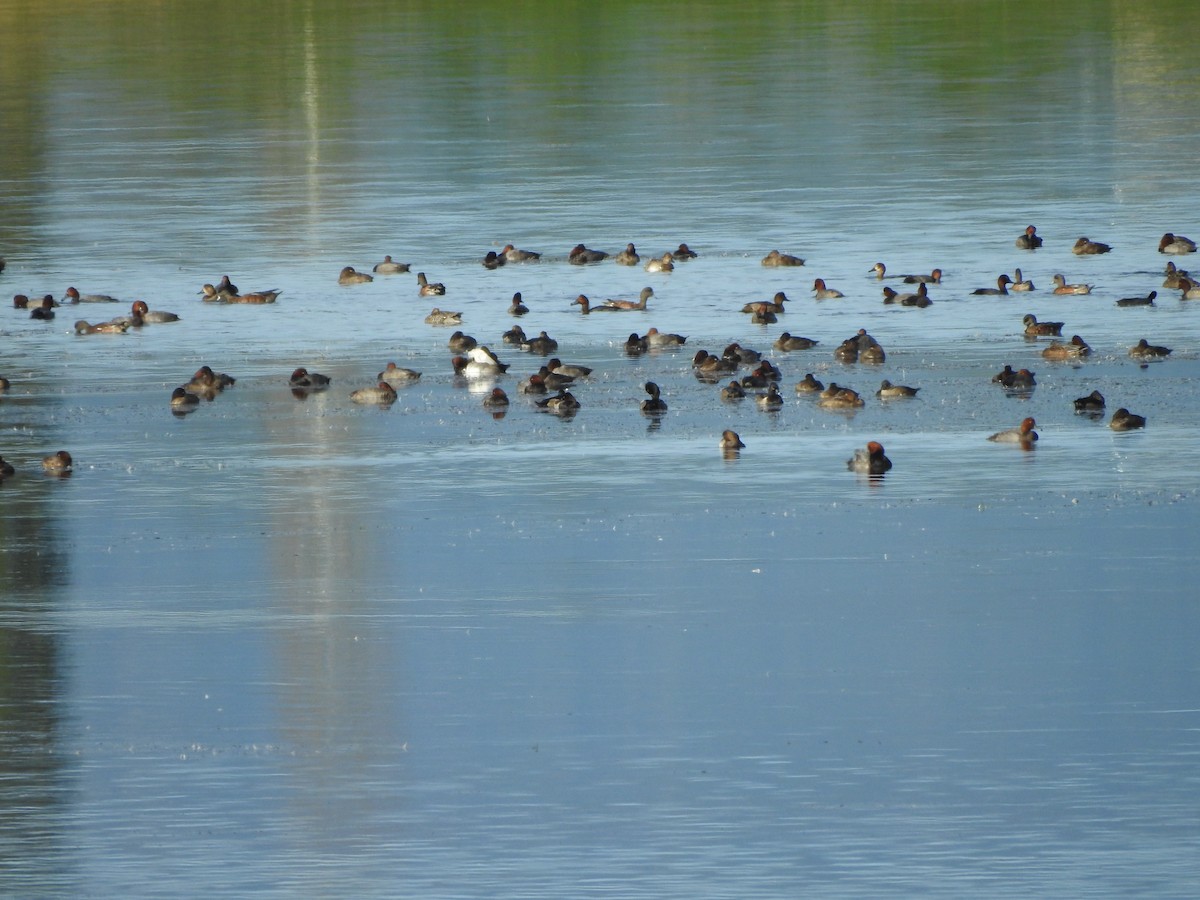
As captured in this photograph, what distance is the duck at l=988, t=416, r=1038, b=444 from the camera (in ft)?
94.7

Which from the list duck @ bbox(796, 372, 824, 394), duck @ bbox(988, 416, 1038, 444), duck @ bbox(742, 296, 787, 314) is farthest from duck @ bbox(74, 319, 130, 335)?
duck @ bbox(988, 416, 1038, 444)

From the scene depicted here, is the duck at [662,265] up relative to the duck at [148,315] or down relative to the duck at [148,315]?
up

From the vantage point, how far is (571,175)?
5931 centimetres

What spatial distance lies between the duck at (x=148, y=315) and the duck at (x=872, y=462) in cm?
1537

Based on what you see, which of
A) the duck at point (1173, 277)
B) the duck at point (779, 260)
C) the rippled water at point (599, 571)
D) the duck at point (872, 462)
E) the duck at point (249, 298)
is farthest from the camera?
the duck at point (779, 260)

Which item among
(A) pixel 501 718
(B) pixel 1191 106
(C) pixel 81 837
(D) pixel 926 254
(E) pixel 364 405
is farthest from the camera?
(B) pixel 1191 106

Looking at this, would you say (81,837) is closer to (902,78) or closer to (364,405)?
(364,405)

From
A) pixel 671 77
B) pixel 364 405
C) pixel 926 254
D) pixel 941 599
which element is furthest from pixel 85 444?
pixel 671 77

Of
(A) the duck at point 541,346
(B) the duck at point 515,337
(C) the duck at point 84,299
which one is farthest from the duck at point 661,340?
(C) the duck at point 84,299

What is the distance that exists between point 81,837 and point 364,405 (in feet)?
51.2

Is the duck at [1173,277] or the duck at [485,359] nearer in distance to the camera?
the duck at [485,359]

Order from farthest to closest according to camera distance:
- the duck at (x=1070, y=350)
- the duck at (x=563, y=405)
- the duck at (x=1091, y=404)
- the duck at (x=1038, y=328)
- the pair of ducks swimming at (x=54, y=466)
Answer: the duck at (x=1038, y=328), the duck at (x=1070, y=350), the duck at (x=563, y=405), the duck at (x=1091, y=404), the pair of ducks swimming at (x=54, y=466)

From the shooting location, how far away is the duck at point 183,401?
3259 cm

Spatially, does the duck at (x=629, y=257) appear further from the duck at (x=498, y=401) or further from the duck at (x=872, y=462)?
the duck at (x=872, y=462)
